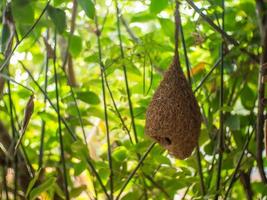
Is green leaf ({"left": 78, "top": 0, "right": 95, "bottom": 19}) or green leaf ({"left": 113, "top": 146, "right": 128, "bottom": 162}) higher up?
green leaf ({"left": 78, "top": 0, "right": 95, "bottom": 19})

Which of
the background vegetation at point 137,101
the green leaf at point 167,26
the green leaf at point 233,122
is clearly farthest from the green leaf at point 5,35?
the green leaf at point 233,122

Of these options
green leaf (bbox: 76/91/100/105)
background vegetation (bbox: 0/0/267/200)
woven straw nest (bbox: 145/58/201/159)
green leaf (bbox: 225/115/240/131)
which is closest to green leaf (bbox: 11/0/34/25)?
background vegetation (bbox: 0/0/267/200)

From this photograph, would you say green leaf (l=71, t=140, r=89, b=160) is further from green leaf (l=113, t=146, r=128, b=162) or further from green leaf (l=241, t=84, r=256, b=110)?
green leaf (l=241, t=84, r=256, b=110)

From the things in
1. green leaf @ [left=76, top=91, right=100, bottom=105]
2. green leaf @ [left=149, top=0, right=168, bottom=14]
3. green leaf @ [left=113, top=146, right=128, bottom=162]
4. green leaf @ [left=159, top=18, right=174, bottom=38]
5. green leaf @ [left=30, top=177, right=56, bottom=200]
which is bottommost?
green leaf @ [left=113, top=146, right=128, bottom=162]

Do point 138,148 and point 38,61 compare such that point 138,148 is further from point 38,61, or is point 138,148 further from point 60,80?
point 38,61

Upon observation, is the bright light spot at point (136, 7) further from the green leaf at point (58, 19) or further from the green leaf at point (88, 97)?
the green leaf at point (58, 19)

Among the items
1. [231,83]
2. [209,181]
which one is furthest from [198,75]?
[209,181]

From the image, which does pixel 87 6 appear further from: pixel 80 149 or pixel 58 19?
pixel 80 149
